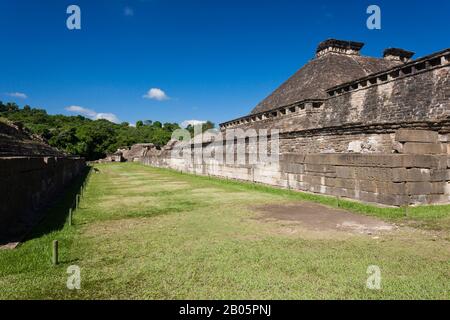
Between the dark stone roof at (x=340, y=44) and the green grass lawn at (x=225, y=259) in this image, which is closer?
the green grass lawn at (x=225, y=259)

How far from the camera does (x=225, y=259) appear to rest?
14.7ft

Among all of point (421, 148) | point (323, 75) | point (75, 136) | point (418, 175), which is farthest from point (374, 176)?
point (75, 136)

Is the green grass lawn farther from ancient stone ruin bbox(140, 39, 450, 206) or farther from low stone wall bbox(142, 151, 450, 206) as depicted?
ancient stone ruin bbox(140, 39, 450, 206)

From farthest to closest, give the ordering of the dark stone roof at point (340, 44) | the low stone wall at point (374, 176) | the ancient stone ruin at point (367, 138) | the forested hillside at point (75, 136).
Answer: the forested hillside at point (75, 136) < the dark stone roof at point (340, 44) < the ancient stone ruin at point (367, 138) < the low stone wall at point (374, 176)

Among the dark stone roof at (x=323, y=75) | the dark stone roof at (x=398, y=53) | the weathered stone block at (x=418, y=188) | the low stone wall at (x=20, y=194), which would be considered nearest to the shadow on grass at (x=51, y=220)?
the low stone wall at (x=20, y=194)

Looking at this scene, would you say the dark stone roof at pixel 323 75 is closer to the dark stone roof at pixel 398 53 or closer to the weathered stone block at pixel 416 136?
the dark stone roof at pixel 398 53

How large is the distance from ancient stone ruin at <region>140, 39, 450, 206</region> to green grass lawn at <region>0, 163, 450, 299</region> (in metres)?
1.38

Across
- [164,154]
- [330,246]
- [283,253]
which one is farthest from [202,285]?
[164,154]

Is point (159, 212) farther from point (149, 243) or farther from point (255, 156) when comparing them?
point (255, 156)

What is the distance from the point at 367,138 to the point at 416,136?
1.94 m

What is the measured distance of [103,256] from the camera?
4691mm

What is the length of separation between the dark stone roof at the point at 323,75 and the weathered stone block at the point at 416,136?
41.9ft

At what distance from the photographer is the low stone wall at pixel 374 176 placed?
829cm

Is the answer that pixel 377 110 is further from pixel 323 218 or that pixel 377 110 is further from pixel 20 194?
pixel 20 194
